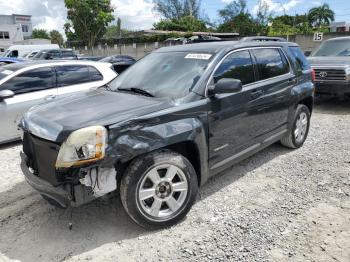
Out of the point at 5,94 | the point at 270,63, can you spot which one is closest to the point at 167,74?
the point at 270,63

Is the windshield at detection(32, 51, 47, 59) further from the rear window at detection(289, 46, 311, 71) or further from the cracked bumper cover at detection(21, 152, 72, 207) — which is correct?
the cracked bumper cover at detection(21, 152, 72, 207)

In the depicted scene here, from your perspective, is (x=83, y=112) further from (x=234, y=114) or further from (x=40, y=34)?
(x=40, y=34)

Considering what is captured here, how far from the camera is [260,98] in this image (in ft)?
14.4

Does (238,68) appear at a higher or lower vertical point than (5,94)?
higher

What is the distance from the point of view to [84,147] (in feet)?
9.43

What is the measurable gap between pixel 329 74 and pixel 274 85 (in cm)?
467

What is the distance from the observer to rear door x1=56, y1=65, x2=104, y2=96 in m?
6.73

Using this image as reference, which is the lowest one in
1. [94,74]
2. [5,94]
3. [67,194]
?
[67,194]

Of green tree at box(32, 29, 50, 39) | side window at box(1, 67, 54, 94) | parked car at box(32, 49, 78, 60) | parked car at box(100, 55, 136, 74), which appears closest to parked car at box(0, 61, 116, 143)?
side window at box(1, 67, 54, 94)

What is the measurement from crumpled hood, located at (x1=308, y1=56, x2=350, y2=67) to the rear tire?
3.62m

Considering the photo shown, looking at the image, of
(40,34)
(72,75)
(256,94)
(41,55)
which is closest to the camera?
(256,94)

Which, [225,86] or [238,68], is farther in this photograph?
[238,68]

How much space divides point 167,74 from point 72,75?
3603 millimetres

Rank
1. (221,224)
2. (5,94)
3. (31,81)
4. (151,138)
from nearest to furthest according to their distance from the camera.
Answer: (151,138) → (221,224) → (5,94) → (31,81)
